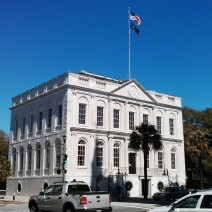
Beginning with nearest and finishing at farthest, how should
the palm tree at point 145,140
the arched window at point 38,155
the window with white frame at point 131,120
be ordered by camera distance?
the palm tree at point 145,140
the arched window at point 38,155
the window with white frame at point 131,120

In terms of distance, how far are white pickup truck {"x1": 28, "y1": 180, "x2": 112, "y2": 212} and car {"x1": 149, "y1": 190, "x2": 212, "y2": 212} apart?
5258 millimetres

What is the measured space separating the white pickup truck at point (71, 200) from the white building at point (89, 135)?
2176 cm

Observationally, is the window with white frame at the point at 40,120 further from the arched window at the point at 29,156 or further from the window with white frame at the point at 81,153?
the window with white frame at the point at 81,153

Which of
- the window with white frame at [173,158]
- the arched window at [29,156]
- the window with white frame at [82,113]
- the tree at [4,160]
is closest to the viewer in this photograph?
the tree at [4,160]

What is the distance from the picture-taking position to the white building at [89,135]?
4300cm

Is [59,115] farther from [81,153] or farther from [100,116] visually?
[81,153]

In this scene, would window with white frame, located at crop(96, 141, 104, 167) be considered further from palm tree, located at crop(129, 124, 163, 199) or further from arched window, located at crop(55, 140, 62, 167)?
palm tree, located at crop(129, 124, 163, 199)

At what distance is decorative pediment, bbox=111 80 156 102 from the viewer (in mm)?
48000

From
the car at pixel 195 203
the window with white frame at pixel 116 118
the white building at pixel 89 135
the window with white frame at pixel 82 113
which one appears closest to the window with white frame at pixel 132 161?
the white building at pixel 89 135

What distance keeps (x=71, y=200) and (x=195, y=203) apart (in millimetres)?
7092

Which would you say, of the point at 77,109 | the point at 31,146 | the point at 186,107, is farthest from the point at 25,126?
the point at 186,107

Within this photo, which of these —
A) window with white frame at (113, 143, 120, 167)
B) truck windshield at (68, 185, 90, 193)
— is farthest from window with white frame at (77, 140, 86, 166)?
truck windshield at (68, 185, 90, 193)

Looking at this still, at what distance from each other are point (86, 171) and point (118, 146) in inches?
238

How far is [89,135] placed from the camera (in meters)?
43.8
